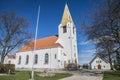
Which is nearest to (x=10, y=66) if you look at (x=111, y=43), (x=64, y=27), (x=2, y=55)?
(x=2, y=55)

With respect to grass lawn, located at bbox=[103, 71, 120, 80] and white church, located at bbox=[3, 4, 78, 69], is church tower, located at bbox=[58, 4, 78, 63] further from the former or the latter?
grass lawn, located at bbox=[103, 71, 120, 80]

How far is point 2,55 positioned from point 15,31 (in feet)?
19.0

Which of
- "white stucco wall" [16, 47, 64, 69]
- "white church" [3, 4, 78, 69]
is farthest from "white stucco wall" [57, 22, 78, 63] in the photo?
"white stucco wall" [16, 47, 64, 69]

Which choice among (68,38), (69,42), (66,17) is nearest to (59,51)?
(69,42)

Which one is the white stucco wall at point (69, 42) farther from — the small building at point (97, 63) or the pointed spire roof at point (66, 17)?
the small building at point (97, 63)

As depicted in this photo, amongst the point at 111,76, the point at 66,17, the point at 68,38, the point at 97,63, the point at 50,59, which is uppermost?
the point at 66,17

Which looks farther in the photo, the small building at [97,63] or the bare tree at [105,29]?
the small building at [97,63]

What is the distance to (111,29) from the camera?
17141 mm

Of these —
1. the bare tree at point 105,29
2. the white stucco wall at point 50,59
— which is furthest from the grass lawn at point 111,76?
the white stucco wall at point 50,59

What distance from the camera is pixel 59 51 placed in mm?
31922

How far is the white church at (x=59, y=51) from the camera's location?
31.9 metres

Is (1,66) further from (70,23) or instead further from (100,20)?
(70,23)

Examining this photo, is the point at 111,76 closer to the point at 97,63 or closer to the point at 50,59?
the point at 50,59

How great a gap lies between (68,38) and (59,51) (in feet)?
18.3
